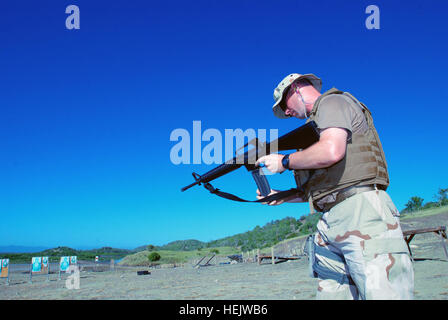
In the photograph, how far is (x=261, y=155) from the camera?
3.85 m

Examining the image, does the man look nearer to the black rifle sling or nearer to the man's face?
the man's face

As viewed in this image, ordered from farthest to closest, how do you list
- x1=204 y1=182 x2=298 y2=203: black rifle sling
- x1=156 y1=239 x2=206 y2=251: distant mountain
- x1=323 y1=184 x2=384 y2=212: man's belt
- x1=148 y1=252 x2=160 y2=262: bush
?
1. x1=156 y1=239 x2=206 y2=251: distant mountain
2. x1=148 y1=252 x2=160 y2=262: bush
3. x1=204 y1=182 x2=298 y2=203: black rifle sling
4. x1=323 y1=184 x2=384 y2=212: man's belt

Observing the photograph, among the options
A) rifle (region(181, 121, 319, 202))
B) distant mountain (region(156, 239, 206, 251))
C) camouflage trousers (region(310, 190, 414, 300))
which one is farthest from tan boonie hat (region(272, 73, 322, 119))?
distant mountain (region(156, 239, 206, 251))

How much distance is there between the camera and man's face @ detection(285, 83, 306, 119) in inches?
138

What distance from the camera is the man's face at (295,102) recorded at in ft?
11.5

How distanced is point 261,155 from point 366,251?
1591 millimetres

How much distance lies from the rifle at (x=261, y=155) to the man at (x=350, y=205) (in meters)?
0.20

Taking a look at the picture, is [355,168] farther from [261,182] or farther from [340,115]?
[261,182]

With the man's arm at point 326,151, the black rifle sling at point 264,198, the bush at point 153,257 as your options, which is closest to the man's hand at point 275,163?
the man's arm at point 326,151

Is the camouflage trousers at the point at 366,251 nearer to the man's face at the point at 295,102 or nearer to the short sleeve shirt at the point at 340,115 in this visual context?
the short sleeve shirt at the point at 340,115

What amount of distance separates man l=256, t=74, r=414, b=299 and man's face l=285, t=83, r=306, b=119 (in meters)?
0.10
